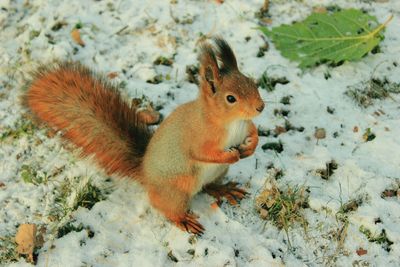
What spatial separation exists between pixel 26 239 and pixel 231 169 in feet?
3.43

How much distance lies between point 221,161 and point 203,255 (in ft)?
Result: 1.46

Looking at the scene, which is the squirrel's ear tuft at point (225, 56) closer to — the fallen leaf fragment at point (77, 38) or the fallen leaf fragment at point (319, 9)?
the fallen leaf fragment at point (77, 38)

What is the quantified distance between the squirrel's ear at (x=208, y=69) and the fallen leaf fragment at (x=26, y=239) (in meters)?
0.98

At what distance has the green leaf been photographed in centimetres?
315

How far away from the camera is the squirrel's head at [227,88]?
2.06 m

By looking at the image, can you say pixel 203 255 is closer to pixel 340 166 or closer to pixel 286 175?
pixel 286 175

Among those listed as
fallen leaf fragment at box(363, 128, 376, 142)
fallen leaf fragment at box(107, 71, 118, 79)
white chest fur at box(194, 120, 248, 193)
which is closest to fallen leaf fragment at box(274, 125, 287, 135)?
fallen leaf fragment at box(363, 128, 376, 142)

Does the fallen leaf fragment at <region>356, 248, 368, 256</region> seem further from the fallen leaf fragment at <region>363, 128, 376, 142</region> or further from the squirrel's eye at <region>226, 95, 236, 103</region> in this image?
the squirrel's eye at <region>226, 95, 236, 103</region>

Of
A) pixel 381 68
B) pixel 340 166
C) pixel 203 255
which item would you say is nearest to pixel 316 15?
pixel 381 68

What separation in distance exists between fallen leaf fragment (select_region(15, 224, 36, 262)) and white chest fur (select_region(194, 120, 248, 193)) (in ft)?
2.47

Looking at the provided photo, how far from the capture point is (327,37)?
321cm

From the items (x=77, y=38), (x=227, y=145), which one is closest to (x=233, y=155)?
(x=227, y=145)

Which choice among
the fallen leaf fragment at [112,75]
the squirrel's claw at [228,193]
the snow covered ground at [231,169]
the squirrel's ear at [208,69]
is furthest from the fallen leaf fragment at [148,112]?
the squirrel's ear at [208,69]

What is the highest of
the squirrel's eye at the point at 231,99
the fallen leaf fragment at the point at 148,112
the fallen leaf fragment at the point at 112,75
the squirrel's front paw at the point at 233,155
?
the squirrel's eye at the point at 231,99
